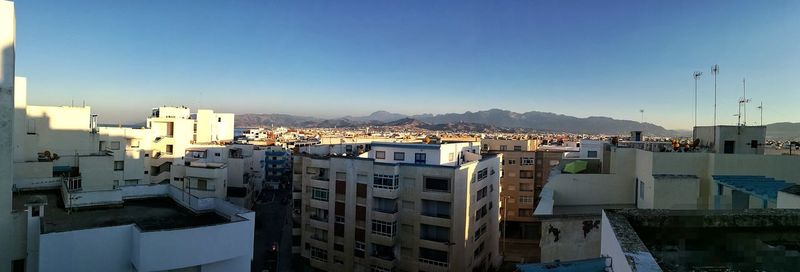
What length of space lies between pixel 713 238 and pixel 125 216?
15.4m

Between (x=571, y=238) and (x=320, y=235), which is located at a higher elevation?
(x=571, y=238)

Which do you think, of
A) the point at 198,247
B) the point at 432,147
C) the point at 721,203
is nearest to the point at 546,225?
the point at 721,203

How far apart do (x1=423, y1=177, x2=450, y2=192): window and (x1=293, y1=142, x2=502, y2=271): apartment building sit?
0.20 feet

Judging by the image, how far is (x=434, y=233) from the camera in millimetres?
27938

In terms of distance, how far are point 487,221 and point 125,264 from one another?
84.5ft

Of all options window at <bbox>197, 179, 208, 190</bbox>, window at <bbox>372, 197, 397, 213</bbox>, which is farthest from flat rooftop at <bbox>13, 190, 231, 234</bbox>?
window at <bbox>197, 179, 208, 190</bbox>

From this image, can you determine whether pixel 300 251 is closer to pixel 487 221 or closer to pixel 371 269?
pixel 371 269

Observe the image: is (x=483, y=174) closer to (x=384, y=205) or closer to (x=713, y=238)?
(x=384, y=205)

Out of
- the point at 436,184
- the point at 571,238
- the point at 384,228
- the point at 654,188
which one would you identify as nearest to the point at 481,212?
the point at 436,184

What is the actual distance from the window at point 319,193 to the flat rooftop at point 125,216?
14041 millimetres

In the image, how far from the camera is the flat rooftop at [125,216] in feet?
42.8

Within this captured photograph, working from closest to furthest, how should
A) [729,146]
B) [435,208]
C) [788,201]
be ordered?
[788,201], [729,146], [435,208]

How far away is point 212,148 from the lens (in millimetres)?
50969

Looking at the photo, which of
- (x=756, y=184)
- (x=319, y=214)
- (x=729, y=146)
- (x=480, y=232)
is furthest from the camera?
(x=480, y=232)
